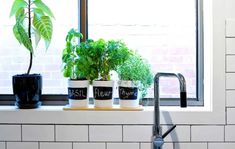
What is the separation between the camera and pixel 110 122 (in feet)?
4.77

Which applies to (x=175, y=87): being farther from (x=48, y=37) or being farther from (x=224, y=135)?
(x=48, y=37)

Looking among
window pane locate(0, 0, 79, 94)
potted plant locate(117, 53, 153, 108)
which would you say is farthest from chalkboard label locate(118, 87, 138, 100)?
window pane locate(0, 0, 79, 94)

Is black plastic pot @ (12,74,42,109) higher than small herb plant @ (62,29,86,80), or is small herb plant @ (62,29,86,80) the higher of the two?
small herb plant @ (62,29,86,80)

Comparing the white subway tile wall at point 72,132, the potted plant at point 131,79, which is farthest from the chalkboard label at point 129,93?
the white subway tile wall at point 72,132

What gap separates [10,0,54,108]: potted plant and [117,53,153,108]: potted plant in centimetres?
36

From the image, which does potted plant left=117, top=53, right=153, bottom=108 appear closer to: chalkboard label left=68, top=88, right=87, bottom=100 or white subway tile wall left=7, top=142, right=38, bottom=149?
chalkboard label left=68, top=88, right=87, bottom=100

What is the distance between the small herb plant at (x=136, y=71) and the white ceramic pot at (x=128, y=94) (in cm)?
2

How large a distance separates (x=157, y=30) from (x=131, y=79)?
0.33m

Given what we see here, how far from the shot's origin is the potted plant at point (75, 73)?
4.80ft

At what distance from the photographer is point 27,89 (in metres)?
1.46

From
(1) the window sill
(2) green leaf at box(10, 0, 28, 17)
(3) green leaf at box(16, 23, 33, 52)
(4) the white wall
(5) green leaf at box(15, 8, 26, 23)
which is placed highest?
Result: (2) green leaf at box(10, 0, 28, 17)

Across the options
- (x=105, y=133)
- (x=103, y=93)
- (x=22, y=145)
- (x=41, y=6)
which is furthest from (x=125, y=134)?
(x=41, y=6)

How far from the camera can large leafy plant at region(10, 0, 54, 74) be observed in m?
1.45

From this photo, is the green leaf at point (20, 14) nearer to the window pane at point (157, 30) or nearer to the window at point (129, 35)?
the window at point (129, 35)
